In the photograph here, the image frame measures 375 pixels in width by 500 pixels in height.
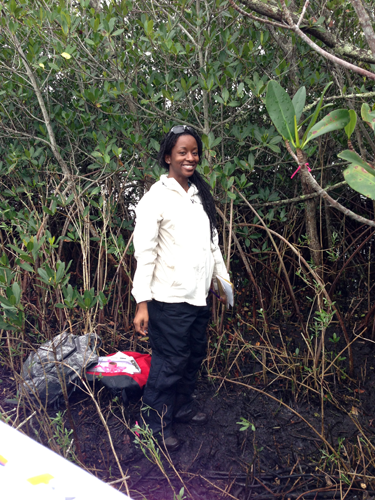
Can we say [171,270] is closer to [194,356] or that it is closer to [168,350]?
[168,350]

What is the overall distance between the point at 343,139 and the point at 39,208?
7.74 feet

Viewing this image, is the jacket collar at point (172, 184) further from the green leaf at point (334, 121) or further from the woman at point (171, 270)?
the green leaf at point (334, 121)

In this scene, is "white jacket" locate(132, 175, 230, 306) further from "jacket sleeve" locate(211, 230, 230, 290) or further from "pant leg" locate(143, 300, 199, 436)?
"jacket sleeve" locate(211, 230, 230, 290)

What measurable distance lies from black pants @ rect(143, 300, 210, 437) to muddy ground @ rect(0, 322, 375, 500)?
7.2 inches

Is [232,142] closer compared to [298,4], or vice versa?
[298,4]

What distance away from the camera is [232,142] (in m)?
2.97

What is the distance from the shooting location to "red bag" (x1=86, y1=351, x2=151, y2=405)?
6.98 ft

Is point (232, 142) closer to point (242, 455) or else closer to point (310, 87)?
point (310, 87)

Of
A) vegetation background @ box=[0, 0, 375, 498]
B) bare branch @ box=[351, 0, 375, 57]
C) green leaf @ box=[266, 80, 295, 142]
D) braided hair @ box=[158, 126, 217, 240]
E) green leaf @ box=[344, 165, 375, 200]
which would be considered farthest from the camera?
vegetation background @ box=[0, 0, 375, 498]

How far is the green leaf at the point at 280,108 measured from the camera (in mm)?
951

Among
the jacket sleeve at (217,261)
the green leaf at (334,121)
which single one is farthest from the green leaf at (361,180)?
the jacket sleeve at (217,261)

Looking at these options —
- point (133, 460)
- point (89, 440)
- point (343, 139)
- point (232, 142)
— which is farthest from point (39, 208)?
point (343, 139)

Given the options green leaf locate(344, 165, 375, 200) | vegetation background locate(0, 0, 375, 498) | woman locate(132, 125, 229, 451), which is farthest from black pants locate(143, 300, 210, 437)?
green leaf locate(344, 165, 375, 200)

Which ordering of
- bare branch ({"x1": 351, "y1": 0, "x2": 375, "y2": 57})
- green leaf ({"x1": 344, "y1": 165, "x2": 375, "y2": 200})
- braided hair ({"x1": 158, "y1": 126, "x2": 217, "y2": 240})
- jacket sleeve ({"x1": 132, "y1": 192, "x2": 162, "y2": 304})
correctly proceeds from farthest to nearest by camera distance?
braided hair ({"x1": 158, "y1": 126, "x2": 217, "y2": 240}) → jacket sleeve ({"x1": 132, "y1": 192, "x2": 162, "y2": 304}) → bare branch ({"x1": 351, "y1": 0, "x2": 375, "y2": 57}) → green leaf ({"x1": 344, "y1": 165, "x2": 375, "y2": 200})
